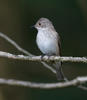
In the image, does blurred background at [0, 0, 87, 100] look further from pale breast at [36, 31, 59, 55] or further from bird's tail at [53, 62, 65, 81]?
pale breast at [36, 31, 59, 55]

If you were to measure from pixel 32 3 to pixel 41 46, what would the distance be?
3988 millimetres

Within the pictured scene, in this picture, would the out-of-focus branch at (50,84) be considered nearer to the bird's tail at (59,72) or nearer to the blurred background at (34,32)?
the bird's tail at (59,72)

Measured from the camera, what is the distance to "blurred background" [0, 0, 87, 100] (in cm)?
898

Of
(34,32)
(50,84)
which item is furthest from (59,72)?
(34,32)

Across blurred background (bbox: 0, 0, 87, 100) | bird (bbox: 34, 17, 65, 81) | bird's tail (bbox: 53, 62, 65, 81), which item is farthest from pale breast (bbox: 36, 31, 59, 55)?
blurred background (bbox: 0, 0, 87, 100)

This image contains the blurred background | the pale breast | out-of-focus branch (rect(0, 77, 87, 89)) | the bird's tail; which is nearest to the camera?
out-of-focus branch (rect(0, 77, 87, 89))

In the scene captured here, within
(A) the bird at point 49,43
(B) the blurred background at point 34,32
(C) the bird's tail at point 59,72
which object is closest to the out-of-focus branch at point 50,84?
(A) the bird at point 49,43

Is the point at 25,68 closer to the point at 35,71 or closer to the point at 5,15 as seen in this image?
the point at 35,71

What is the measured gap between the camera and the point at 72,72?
9.09m

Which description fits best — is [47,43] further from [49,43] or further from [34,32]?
[34,32]

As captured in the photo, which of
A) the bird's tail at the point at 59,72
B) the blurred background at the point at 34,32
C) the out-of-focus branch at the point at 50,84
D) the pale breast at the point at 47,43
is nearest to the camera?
the out-of-focus branch at the point at 50,84

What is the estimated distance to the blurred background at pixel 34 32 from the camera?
898 cm

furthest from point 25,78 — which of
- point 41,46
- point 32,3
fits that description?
point 41,46

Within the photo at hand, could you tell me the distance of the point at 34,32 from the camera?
9422 mm
